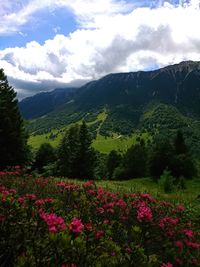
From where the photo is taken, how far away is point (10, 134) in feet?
110

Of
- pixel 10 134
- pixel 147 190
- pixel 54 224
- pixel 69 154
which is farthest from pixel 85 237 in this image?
pixel 69 154

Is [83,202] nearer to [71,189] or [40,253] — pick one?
[71,189]

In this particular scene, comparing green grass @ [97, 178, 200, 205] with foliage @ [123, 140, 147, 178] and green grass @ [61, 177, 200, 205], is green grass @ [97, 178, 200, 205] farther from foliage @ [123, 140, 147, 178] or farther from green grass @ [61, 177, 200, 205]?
foliage @ [123, 140, 147, 178]

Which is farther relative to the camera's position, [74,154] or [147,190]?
[74,154]

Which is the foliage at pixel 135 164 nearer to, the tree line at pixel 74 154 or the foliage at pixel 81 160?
the tree line at pixel 74 154

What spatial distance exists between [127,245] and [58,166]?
1684 inches

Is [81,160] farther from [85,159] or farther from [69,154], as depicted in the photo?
[69,154]

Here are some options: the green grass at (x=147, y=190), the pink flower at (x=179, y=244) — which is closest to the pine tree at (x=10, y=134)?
the green grass at (x=147, y=190)

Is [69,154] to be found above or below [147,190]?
above

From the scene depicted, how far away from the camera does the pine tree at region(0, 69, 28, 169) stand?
33.4 meters

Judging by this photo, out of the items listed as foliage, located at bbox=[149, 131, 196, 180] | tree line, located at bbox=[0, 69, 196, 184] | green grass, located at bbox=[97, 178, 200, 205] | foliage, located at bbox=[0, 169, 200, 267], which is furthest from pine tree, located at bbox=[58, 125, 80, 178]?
foliage, located at bbox=[0, 169, 200, 267]

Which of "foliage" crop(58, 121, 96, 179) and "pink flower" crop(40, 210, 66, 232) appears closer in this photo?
"pink flower" crop(40, 210, 66, 232)

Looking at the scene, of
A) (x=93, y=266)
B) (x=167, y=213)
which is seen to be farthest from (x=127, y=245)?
(x=167, y=213)

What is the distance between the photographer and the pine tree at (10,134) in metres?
33.4
